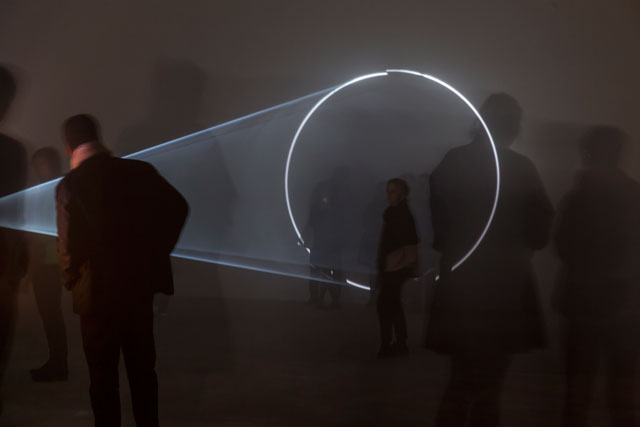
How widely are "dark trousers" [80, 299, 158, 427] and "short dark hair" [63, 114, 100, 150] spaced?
676mm

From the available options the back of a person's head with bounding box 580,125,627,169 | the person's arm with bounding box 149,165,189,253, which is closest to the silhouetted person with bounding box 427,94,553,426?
the back of a person's head with bounding box 580,125,627,169

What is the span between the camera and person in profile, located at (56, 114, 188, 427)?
232cm

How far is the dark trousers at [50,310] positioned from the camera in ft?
12.0

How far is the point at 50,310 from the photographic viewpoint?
3.68 metres

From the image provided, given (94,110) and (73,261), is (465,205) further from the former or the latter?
(94,110)

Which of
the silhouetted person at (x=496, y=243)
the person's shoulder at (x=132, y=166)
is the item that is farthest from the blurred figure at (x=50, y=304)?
the silhouetted person at (x=496, y=243)

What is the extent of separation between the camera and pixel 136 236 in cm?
240

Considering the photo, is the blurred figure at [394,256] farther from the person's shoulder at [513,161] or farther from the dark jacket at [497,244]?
the person's shoulder at [513,161]

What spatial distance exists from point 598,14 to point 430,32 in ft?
4.60

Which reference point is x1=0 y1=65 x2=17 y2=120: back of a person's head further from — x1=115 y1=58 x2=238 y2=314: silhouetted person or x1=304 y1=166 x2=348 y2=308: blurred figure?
x1=304 y1=166 x2=348 y2=308: blurred figure

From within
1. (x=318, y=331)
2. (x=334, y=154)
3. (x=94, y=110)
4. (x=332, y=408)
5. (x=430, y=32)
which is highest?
(x=430, y=32)

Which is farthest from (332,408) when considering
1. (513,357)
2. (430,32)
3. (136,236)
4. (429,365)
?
(430,32)

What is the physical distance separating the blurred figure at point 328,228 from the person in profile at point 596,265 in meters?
3.09

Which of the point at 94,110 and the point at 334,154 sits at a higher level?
the point at 94,110
